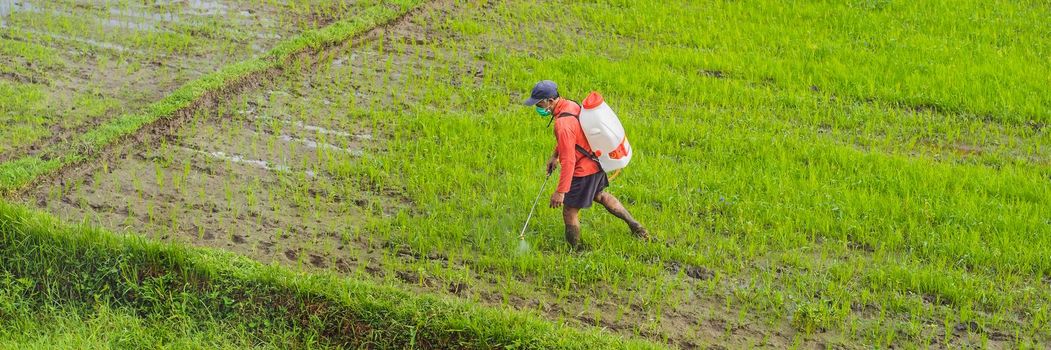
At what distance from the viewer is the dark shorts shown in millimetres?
6378

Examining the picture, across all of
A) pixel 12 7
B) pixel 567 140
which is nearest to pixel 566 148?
pixel 567 140

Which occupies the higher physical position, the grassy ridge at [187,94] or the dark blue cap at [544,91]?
the dark blue cap at [544,91]

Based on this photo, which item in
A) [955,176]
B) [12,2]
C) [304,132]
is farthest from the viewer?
[12,2]

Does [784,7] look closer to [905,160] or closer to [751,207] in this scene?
[905,160]

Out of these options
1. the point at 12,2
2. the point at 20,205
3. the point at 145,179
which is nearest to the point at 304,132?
the point at 145,179

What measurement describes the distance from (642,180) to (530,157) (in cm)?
83

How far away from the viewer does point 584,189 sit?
6.39 meters

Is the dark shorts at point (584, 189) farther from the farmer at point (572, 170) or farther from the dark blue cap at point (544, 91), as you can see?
the dark blue cap at point (544, 91)

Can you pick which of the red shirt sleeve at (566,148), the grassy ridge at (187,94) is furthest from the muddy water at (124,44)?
the red shirt sleeve at (566,148)

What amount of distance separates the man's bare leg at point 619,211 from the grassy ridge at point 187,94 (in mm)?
3538

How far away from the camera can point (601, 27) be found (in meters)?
10.9

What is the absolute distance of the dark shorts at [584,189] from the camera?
638cm

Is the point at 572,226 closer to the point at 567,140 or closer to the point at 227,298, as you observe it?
the point at 567,140

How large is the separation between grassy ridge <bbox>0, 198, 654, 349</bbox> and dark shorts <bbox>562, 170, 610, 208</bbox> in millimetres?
940
